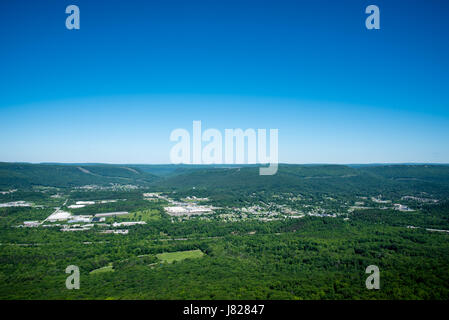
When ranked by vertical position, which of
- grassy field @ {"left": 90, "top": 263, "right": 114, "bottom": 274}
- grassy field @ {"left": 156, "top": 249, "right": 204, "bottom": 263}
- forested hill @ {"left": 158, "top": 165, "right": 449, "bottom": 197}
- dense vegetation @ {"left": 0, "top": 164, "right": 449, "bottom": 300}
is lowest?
grassy field @ {"left": 156, "top": 249, "right": 204, "bottom": 263}

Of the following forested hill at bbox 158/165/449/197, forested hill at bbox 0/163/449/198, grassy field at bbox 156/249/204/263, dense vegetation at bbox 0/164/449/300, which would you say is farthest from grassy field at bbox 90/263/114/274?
forested hill at bbox 158/165/449/197

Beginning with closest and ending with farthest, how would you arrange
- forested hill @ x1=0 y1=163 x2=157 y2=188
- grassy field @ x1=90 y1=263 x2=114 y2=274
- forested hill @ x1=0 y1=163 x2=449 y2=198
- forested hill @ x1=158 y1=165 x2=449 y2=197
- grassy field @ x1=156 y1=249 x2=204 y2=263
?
grassy field @ x1=90 y1=263 x2=114 y2=274
grassy field @ x1=156 y1=249 x2=204 y2=263
forested hill @ x1=158 y1=165 x2=449 y2=197
forested hill @ x1=0 y1=163 x2=449 y2=198
forested hill @ x1=0 y1=163 x2=157 y2=188

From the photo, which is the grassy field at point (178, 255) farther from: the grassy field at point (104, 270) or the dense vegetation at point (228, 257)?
the grassy field at point (104, 270)

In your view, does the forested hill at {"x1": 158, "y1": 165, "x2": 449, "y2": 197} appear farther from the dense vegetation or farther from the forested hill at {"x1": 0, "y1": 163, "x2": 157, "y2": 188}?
the forested hill at {"x1": 0, "y1": 163, "x2": 157, "y2": 188}

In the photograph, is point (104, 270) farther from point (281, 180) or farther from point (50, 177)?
point (50, 177)

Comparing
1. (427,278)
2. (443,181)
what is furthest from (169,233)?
(443,181)

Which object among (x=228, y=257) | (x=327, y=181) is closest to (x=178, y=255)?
(x=228, y=257)

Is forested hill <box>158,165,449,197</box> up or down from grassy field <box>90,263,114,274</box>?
up

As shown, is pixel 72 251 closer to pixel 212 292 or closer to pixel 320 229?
pixel 212 292
